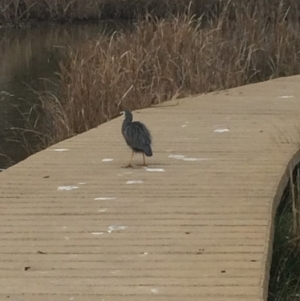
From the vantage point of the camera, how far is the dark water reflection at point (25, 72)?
22.1 feet

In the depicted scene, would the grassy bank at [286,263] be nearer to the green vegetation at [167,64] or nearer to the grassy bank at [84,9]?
the green vegetation at [167,64]

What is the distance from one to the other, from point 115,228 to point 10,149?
3.72 meters

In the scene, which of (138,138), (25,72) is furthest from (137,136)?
(25,72)

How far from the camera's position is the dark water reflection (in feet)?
22.1

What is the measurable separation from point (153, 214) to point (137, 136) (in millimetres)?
677

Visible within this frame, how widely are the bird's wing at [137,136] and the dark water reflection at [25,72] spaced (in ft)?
8.00

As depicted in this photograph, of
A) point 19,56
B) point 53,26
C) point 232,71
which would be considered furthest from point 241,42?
point 53,26

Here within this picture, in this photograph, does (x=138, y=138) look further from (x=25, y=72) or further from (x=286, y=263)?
(x=25, y=72)

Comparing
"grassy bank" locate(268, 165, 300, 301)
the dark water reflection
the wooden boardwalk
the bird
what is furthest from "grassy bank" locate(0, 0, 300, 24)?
"grassy bank" locate(268, 165, 300, 301)

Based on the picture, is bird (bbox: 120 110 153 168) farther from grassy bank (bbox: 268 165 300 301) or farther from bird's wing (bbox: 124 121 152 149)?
grassy bank (bbox: 268 165 300 301)

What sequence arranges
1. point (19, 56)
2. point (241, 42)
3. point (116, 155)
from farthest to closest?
point (19, 56), point (241, 42), point (116, 155)

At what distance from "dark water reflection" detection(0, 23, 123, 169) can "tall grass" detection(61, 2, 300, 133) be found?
19.1 inches

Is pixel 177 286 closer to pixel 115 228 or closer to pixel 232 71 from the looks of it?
pixel 115 228

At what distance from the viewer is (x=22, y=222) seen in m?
3.10
